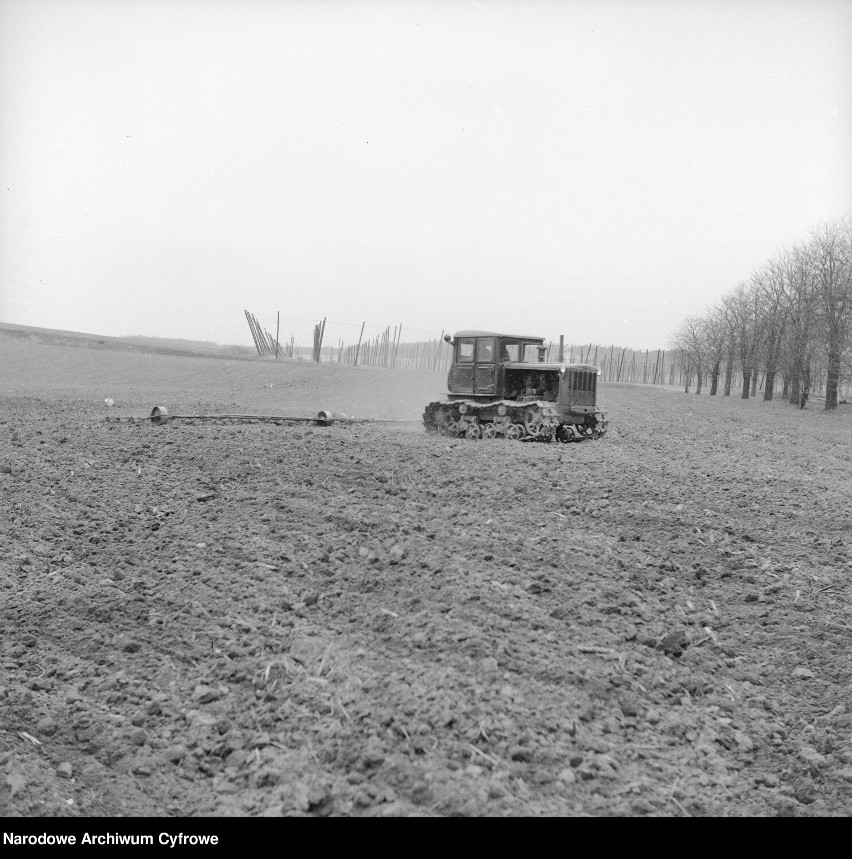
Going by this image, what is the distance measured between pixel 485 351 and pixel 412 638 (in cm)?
1215

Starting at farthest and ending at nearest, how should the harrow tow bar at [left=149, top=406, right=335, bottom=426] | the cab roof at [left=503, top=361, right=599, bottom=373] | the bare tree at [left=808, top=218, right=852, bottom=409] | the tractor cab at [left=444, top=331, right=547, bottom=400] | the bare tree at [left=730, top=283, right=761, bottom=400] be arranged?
the bare tree at [left=730, top=283, right=761, bottom=400] < the bare tree at [left=808, top=218, right=852, bottom=409] < the tractor cab at [left=444, top=331, right=547, bottom=400] < the cab roof at [left=503, top=361, right=599, bottom=373] < the harrow tow bar at [left=149, top=406, right=335, bottom=426]

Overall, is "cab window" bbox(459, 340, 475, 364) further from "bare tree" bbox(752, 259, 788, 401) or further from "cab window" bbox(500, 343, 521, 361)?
"bare tree" bbox(752, 259, 788, 401)

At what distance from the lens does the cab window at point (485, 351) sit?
1703 cm

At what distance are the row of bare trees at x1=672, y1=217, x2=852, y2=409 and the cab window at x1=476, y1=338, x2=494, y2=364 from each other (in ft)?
88.0

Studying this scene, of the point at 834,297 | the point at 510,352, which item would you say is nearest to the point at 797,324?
the point at 834,297

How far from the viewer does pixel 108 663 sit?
530cm

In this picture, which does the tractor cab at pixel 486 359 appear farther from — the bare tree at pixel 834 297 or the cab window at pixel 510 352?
the bare tree at pixel 834 297

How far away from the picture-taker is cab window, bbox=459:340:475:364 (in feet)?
56.7

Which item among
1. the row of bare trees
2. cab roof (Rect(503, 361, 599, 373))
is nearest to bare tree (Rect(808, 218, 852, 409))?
the row of bare trees

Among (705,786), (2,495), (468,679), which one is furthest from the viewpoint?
(2,495)

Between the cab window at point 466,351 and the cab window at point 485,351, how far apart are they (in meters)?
0.19
